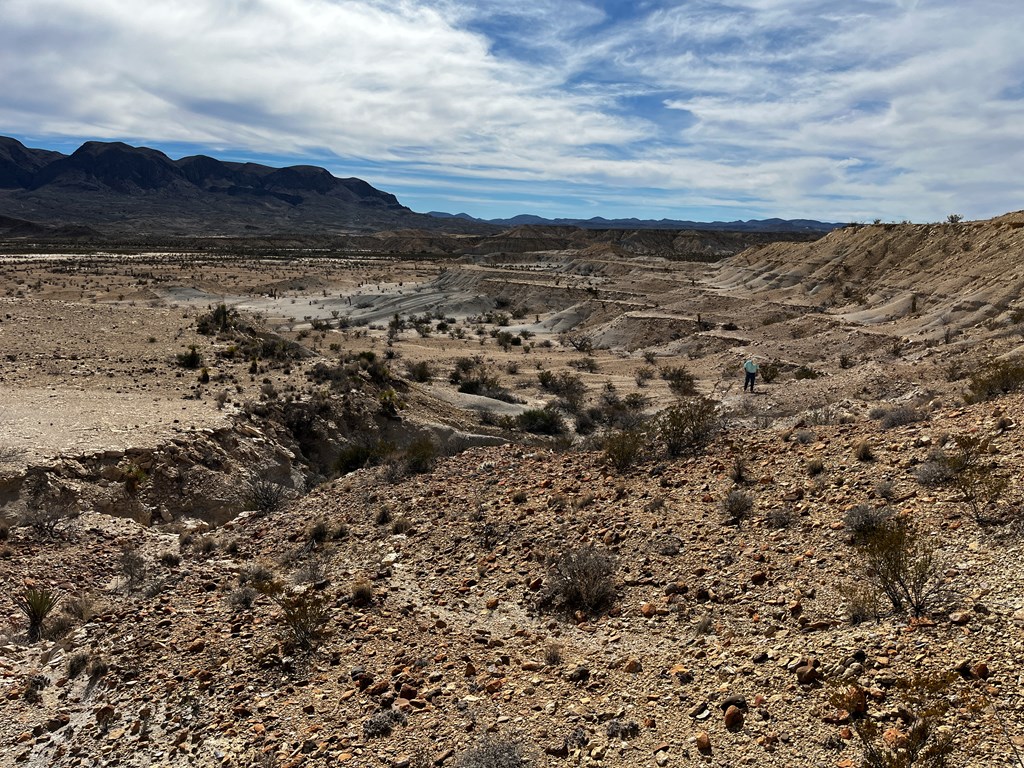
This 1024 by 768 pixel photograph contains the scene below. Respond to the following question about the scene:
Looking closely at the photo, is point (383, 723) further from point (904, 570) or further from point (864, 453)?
point (864, 453)

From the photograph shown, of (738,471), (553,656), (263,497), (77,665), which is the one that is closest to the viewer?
(553,656)

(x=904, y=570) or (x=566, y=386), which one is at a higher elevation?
(x=904, y=570)

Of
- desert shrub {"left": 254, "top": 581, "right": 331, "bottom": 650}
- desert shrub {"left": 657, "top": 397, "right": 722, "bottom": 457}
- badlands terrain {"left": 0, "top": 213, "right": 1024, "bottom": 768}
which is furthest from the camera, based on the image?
desert shrub {"left": 657, "top": 397, "right": 722, "bottom": 457}

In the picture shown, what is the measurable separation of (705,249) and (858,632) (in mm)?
118331

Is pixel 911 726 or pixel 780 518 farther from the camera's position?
pixel 780 518

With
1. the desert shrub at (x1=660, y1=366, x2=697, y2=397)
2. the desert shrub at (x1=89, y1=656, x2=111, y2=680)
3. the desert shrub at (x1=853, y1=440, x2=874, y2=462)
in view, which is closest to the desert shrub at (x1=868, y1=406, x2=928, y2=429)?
the desert shrub at (x1=853, y1=440, x2=874, y2=462)

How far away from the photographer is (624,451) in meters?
10.5

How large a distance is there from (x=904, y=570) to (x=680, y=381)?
70.6 ft

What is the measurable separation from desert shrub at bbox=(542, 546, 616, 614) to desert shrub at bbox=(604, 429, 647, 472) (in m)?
2.97

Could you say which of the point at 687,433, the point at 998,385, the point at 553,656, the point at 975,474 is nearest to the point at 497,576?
the point at 553,656

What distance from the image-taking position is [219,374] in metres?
20.4

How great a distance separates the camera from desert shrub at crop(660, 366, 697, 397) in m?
24.8

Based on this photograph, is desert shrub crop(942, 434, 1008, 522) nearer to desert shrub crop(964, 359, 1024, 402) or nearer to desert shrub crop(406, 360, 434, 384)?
desert shrub crop(964, 359, 1024, 402)

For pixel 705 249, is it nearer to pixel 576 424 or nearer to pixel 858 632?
pixel 576 424
